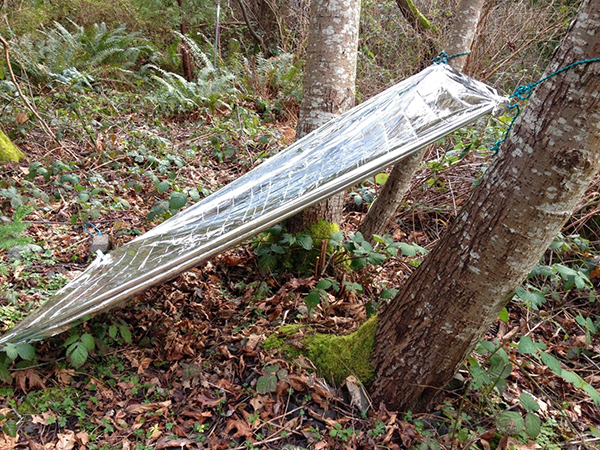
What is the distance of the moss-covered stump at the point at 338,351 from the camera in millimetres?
1781

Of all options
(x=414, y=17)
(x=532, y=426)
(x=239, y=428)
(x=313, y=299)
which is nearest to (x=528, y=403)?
(x=532, y=426)

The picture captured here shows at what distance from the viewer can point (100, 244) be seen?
2646 mm

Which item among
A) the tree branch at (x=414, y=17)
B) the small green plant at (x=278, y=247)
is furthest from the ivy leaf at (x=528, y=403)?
the tree branch at (x=414, y=17)

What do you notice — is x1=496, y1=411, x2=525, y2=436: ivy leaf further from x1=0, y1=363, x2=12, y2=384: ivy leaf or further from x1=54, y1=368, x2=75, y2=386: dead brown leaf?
x1=0, y1=363, x2=12, y2=384: ivy leaf

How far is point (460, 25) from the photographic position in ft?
9.46

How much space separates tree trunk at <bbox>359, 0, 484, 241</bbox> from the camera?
253cm

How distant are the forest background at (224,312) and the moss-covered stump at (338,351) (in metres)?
0.05

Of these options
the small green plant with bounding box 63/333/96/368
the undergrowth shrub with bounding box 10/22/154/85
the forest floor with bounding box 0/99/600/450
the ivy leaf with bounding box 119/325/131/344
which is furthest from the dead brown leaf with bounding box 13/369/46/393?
the undergrowth shrub with bounding box 10/22/154/85

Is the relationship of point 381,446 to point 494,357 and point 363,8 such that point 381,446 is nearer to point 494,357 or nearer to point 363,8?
point 494,357

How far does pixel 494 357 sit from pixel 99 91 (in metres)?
5.68

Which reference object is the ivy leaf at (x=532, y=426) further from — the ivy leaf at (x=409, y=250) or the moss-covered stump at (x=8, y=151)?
the moss-covered stump at (x=8, y=151)

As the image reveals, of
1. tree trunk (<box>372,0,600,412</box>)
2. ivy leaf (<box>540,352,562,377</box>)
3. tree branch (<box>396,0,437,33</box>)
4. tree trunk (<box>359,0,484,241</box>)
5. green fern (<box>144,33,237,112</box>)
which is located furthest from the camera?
tree branch (<box>396,0,437,33</box>)

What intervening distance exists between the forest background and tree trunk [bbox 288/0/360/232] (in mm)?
797

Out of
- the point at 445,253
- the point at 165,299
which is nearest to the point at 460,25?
the point at 445,253
